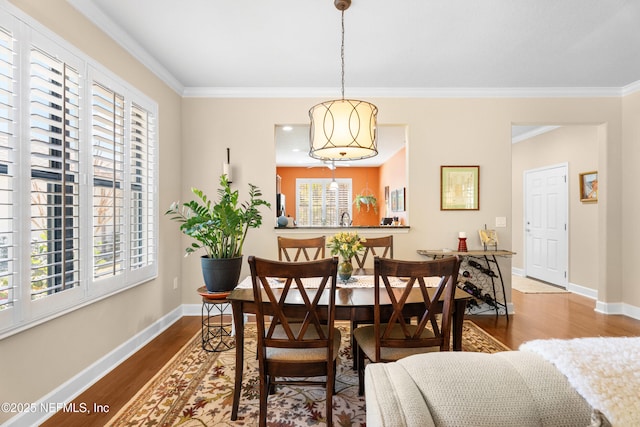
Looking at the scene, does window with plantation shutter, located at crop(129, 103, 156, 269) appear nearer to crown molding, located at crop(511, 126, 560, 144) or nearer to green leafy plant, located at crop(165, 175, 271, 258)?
green leafy plant, located at crop(165, 175, 271, 258)

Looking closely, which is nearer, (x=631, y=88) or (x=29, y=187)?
(x=29, y=187)

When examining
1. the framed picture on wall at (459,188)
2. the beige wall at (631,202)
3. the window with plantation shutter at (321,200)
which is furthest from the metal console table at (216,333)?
the window with plantation shutter at (321,200)

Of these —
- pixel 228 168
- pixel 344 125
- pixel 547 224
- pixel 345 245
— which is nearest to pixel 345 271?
pixel 345 245

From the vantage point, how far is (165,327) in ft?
11.0

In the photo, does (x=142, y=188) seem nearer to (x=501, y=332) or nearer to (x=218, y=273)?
(x=218, y=273)

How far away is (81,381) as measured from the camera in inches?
86.0

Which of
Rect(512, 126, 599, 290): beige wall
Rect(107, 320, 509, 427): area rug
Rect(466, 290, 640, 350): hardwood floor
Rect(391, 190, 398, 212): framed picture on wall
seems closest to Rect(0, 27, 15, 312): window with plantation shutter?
Rect(107, 320, 509, 427): area rug

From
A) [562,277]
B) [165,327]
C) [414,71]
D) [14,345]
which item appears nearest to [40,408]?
[14,345]

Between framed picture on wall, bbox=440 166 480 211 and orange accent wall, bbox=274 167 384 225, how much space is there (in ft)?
18.1

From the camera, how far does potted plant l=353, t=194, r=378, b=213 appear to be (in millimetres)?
8802

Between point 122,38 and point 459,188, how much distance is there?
3.77 meters

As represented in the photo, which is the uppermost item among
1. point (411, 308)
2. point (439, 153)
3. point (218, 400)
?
point (439, 153)

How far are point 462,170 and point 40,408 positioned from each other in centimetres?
429

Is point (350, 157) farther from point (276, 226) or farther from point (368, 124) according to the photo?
point (276, 226)
